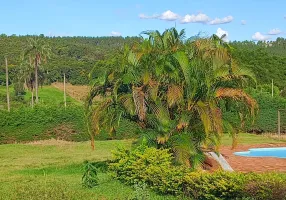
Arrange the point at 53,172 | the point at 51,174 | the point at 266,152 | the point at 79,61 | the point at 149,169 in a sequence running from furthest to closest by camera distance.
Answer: the point at 79,61
the point at 266,152
the point at 53,172
the point at 51,174
the point at 149,169

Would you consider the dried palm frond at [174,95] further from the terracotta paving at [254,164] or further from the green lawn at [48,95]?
the green lawn at [48,95]

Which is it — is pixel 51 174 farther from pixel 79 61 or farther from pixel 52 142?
pixel 79 61

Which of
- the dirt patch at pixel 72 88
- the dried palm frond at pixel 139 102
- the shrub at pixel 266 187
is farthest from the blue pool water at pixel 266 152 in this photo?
the dirt patch at pixel 72 88

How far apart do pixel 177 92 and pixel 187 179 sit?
2.92m

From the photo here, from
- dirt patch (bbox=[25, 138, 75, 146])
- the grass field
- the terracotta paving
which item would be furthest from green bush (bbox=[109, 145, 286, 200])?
dirt patch (bbox=[25, 138, 75, 146])

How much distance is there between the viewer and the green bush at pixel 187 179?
7.59m

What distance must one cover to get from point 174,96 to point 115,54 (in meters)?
2.64

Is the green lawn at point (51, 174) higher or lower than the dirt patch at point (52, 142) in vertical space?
higher

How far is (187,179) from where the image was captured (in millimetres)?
8906

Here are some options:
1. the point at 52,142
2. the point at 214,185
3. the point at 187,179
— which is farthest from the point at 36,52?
the point at 214,185

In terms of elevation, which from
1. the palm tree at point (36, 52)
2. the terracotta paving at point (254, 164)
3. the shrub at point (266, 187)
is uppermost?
the palm tree at point (36, 52)

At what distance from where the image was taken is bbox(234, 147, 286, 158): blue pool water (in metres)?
19.5

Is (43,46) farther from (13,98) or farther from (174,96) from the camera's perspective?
(174,96)

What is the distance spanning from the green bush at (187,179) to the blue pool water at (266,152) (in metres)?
8.96
